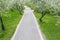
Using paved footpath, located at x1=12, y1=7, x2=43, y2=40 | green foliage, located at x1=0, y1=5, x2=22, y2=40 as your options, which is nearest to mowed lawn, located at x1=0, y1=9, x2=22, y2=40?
green foliage, located at x1=0, y1=5, x2=22, y2=40

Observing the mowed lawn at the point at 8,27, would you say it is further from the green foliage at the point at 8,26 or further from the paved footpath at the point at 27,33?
the paved footpath at the point at 27,33

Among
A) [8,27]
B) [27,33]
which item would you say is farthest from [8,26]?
[27,33]

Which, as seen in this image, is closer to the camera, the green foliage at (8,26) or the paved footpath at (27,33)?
the paved footpath at (27,33)

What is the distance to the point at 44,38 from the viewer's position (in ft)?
70.8

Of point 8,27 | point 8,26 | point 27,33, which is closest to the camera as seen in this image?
point 27,33

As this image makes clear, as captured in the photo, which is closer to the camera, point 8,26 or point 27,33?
point 27,33

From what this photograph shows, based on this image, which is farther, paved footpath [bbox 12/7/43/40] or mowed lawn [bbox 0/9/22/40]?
mowed lawn [bbox 0/9/22/40]

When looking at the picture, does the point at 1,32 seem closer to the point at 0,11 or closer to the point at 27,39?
the point at 0,11

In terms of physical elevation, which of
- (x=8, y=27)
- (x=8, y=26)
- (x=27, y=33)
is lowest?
(x=8, y=26)

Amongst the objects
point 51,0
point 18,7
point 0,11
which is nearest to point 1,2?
point 0,11

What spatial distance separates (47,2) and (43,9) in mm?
2628

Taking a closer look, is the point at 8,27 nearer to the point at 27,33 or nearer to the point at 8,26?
the point at 8,26

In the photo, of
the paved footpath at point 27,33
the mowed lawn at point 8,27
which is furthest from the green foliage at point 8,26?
the paved footpath at point 27,33

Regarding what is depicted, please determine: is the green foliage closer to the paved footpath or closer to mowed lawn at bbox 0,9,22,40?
mowed lawn at bbox 0,9,22,40
